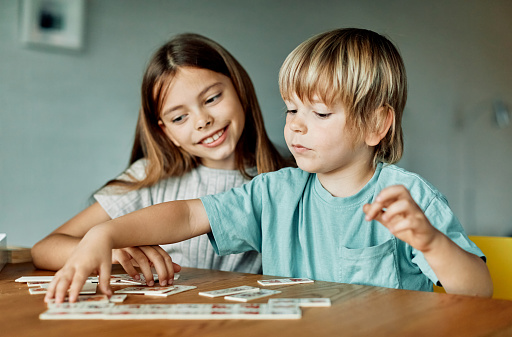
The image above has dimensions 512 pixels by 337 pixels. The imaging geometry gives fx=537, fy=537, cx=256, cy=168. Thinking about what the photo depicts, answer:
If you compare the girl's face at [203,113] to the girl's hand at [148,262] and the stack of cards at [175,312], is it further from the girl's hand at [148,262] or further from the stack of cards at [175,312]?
the stack of cards at [175,312]

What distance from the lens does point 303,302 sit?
2.50 ft

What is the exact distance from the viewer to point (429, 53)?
333 centimetres

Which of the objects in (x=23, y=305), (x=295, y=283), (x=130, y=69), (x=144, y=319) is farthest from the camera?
(x=130, y=69)

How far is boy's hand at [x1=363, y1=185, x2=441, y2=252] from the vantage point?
779mm

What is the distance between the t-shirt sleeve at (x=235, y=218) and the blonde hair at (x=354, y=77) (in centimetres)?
27

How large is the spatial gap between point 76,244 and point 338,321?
2.94 feet

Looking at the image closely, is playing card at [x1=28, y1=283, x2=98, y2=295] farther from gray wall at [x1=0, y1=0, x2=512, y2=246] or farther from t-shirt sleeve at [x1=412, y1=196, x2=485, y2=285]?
gray wall at [x1=0, y1=0, x2=512, y2=246]

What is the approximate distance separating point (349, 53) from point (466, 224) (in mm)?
2746

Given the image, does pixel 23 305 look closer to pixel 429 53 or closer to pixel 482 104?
pixel 429 53

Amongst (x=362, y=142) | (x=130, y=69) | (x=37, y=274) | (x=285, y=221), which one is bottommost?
(x=37, y=274)

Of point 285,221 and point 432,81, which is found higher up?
point 432,81

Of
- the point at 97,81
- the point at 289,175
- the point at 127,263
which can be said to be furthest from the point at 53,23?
the point at 127,263

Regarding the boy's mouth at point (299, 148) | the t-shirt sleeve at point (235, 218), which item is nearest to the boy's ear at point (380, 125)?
the boy's mouth at point (299, 148)

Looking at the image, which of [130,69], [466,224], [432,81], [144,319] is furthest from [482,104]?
[144,319]
